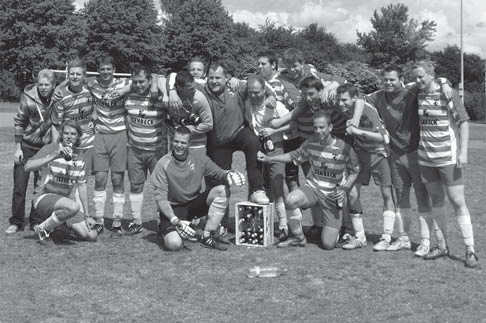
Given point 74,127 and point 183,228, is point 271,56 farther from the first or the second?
point 74,127

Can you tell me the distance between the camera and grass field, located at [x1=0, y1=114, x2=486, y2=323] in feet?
15.4

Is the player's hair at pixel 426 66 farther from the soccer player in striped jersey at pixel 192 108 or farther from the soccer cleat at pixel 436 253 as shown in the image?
the soccer player in striped jersey at pixel 192 108

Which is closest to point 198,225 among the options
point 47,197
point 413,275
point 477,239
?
point 47,197

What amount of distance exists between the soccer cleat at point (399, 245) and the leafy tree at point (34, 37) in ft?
163

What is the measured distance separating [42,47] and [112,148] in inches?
1974

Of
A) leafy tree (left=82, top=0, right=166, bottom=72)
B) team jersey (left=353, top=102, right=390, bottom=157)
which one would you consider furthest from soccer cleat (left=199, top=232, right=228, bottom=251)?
leafy tree (left=82, top=0, right=166, bottom=72)

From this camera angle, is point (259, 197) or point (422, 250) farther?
point (259, 197)

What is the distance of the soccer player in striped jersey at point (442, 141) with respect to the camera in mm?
5836

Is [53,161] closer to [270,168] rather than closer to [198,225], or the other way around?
[198,225]

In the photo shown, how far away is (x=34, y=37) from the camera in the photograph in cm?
5381

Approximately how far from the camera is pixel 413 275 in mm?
5645

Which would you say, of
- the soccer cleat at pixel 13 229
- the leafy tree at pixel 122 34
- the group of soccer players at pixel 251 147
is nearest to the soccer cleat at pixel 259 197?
the group of soccer players at pixel 251 147

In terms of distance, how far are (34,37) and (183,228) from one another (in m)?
52.0

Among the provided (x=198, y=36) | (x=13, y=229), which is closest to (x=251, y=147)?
(x=13, y=229)
